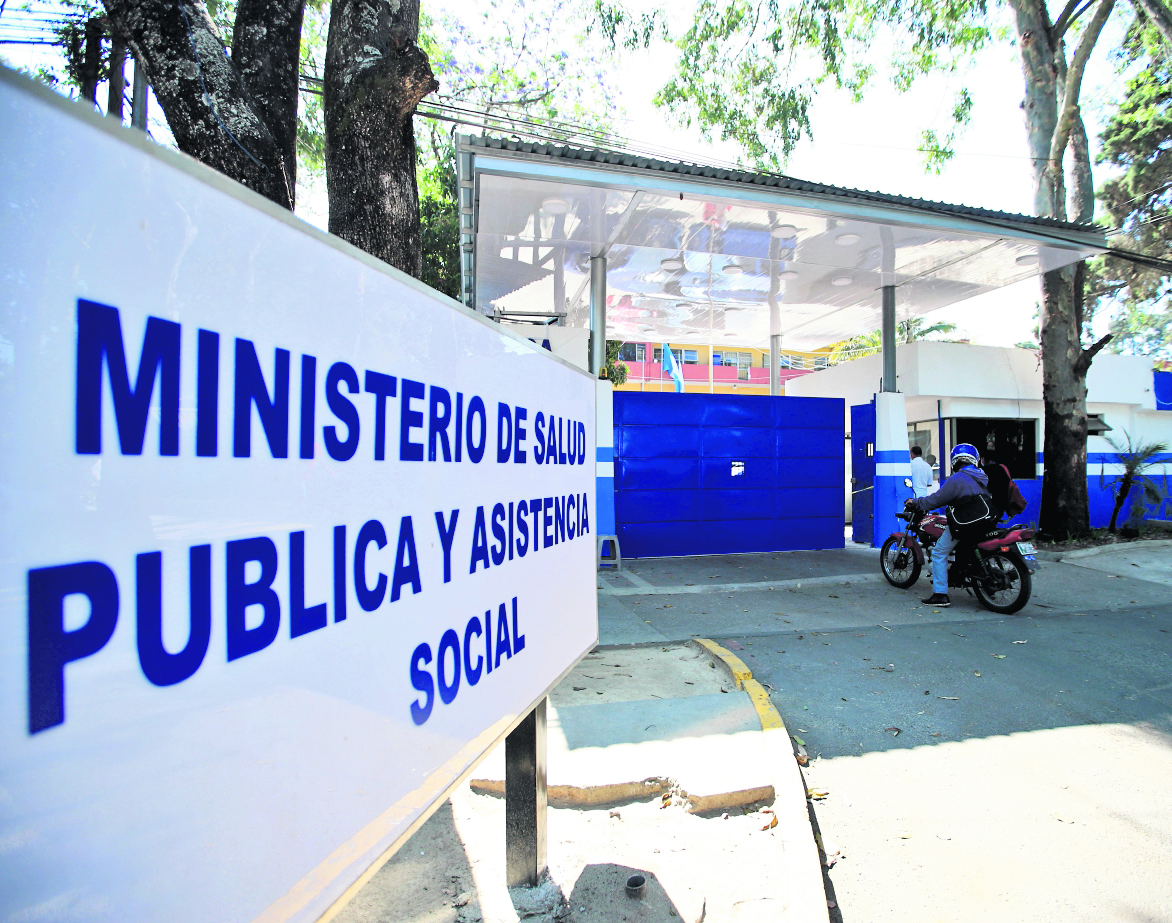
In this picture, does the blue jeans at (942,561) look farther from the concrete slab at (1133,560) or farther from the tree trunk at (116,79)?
the tree trunk at (116,79)

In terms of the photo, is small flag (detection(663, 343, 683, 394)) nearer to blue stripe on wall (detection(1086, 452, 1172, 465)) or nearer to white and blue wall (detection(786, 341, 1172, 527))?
white and blue wall (detection(786, 341, 1172, 527))

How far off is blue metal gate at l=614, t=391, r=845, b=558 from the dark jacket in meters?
4.07

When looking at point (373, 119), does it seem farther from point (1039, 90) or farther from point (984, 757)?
point (1039, 90)

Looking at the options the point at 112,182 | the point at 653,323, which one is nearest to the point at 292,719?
the point at 112,182

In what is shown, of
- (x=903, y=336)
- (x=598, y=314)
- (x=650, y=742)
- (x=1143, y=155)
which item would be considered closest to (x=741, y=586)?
(x=598, y=314)

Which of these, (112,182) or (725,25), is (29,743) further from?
(725,25)

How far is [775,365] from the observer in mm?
15742

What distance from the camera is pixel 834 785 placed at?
343cm

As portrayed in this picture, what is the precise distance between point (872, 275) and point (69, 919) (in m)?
11.9

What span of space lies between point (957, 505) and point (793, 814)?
16.5ft

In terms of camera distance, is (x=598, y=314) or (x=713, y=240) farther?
(x=598, y=314)

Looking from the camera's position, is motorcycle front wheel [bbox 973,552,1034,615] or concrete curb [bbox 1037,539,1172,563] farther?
concrete curb [bbox 1037,539,1172,563]

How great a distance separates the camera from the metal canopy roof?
7359 millimetres

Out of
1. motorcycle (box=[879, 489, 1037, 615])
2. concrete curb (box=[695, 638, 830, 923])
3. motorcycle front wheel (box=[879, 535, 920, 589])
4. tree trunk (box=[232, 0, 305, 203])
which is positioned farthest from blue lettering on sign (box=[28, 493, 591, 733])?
motorcycle front wheel (box=[879, 535, 920, 589])
